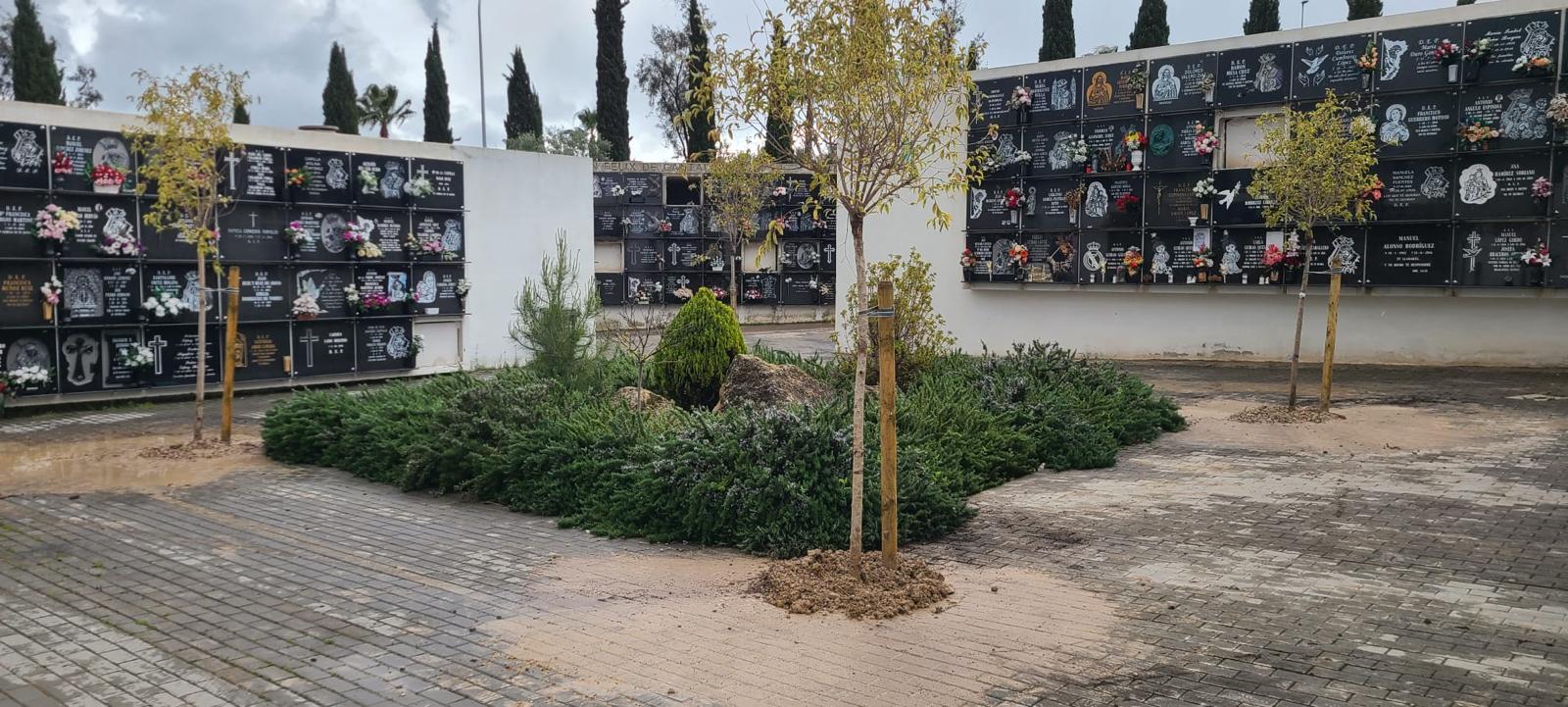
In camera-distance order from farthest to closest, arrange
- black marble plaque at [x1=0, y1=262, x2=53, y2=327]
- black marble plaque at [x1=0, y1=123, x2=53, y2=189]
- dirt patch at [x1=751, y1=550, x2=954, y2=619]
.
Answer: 1. black marble plaque at [x1=0, y1=262, x2=53, y2=327]
2. black marble plaque at [x1=0, y1=123, x2=53, y2=189]
3. dirt patch at [x1=751, y1=550, x2=954, y2=619]

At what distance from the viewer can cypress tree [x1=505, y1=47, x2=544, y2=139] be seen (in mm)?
41562

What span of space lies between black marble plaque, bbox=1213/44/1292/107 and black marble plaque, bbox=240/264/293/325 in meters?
13.6

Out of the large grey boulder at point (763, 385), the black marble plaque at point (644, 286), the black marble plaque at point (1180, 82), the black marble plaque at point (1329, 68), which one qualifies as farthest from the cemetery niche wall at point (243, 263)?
the black marble plaque at point (1329, 68)

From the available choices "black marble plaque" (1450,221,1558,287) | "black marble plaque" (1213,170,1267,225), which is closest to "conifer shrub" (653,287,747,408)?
"black marble plaque" (1213,170,1267,225)

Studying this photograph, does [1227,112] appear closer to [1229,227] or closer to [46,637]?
[1229,227]

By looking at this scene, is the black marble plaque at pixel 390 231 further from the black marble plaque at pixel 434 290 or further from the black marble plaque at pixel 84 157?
the black marble plaque at pixel 84 157

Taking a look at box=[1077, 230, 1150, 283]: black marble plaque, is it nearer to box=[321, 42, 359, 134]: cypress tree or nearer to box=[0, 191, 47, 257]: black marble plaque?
box=[0, 191, 47, 257]: black marble plaque

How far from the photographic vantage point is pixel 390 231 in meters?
16.5

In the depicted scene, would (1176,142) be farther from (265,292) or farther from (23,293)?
(23,293)

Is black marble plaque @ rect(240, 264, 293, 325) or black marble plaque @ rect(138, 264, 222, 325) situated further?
black marble plaque @ rect(240, 264, 293, 325)

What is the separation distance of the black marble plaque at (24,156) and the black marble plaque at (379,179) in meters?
3.91

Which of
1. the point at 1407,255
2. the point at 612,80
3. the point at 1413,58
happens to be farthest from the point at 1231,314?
the point at 612,80

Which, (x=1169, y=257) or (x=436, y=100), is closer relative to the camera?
(x=1169, y=257)

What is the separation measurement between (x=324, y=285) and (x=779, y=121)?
11.8m
